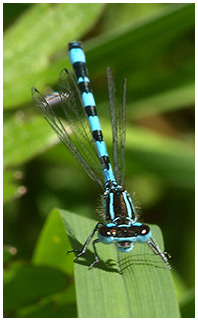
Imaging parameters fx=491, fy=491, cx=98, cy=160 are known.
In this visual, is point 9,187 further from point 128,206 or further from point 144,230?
point 144,230

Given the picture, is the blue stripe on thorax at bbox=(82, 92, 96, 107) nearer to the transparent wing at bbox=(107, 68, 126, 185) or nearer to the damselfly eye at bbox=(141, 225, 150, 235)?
the transparent wing at bbox=(107, 68, 126, 185)

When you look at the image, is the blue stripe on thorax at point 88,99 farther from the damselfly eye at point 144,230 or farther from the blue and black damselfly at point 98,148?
the damselfly eye at point 144,230

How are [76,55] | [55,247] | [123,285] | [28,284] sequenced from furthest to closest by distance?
[76,55] → [55,247] → [28,284] → [123,285]

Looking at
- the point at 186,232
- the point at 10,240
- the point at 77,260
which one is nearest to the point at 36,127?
the point at 10,240

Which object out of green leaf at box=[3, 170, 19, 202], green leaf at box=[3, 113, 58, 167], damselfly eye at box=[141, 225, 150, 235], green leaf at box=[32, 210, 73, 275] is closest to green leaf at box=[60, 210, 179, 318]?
damselfly eye at box=[141, 225, 150, 235]

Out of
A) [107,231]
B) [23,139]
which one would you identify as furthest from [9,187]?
[107,231]

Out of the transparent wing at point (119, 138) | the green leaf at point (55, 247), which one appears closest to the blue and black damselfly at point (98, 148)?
the transparent wing at point (119, 138)

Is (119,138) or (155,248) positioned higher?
(119,138)
